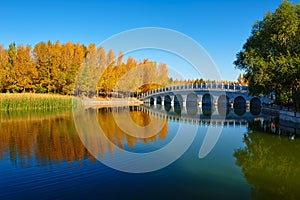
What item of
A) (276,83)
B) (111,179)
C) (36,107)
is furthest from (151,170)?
(36,107)

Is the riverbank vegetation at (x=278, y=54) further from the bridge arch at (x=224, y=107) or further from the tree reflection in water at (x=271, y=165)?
the bridge arch at (x=224, y=107)

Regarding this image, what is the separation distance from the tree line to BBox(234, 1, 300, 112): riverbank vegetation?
28267 millimetres

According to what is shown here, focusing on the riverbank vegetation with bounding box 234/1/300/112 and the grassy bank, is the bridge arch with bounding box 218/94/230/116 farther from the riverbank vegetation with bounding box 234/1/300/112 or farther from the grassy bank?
the grassy bank

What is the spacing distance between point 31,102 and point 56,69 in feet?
41.4

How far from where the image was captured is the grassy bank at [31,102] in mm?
29297

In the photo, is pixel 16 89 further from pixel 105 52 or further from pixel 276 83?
pixel 276 83

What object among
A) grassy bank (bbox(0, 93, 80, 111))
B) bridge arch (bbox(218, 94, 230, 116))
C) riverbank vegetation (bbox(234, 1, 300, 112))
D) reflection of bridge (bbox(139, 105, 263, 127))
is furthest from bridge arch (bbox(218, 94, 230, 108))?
grassy bank (bbox(0, 93, 80, 111))

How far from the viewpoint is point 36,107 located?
105 feet

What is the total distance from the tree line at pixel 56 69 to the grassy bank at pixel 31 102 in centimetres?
817

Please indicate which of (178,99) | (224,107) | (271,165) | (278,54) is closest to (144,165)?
(271,165)

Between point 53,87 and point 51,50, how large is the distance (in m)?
5.71

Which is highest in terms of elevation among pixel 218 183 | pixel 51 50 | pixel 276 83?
pixel 51 50

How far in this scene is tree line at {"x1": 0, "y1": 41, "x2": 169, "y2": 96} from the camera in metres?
41.2

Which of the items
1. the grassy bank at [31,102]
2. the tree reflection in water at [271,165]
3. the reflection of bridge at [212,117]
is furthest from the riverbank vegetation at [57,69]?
the tree reflection in water at [271,165]
